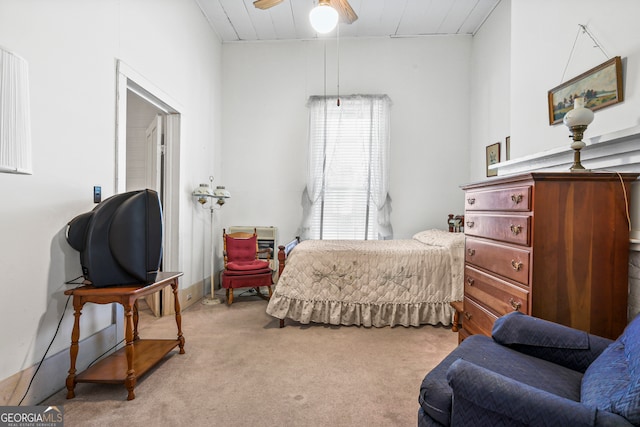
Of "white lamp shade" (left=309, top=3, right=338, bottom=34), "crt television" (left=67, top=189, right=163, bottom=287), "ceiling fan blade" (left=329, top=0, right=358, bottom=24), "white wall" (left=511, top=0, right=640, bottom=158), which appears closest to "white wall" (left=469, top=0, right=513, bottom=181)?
"white wall" (left=511, top=0, right=640, bottom=158)

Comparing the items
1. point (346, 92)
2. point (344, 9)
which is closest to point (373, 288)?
point (344, 9)

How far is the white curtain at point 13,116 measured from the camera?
104 centimetres

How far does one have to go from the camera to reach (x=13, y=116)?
3.49ft

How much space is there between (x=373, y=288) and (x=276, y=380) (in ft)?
4.38

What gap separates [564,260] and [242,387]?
77.7 inches

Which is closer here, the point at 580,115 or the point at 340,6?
the point at 580,115

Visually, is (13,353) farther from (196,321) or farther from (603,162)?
(603,162)

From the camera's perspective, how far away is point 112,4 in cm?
244

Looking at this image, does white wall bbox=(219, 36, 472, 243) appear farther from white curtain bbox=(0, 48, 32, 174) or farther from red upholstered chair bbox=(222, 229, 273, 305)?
white curtain bbox=(0, 48, 32, 174)

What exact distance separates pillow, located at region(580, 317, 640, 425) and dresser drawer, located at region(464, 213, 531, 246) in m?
0.54

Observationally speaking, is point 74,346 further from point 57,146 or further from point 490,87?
point 490,87

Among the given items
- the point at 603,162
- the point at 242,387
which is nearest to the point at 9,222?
the point at 242,387

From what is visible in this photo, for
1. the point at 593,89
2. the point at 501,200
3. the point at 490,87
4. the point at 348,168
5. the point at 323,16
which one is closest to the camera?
the point at 501,200

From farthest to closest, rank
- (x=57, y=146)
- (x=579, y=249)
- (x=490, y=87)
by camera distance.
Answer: (x=490, y=87) < (x=57, y=146) < (x=579, y=249)
